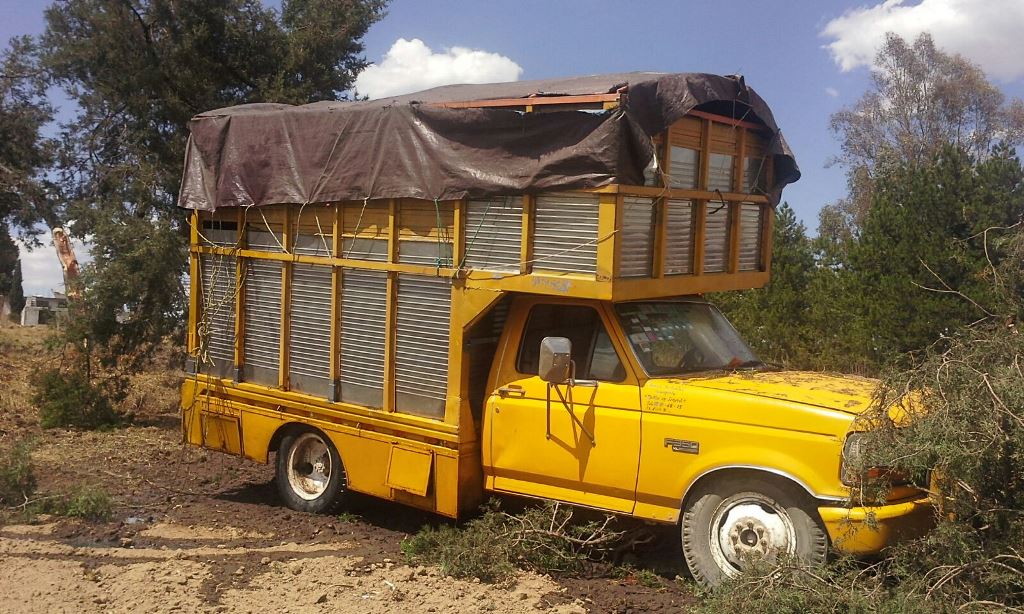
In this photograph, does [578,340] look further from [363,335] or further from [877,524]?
[877,524]

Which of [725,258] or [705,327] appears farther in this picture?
[725,258]

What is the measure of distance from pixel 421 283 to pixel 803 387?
2.83 meters

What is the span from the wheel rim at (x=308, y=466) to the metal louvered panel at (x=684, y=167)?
3.62 metres

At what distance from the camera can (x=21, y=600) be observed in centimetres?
559

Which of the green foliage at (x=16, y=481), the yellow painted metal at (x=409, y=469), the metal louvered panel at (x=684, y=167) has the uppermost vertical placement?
the metal louvered panel at (x=684, y=167)

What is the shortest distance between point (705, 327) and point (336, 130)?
3.31 meters

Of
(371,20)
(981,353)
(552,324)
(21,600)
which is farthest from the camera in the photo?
(371,20)

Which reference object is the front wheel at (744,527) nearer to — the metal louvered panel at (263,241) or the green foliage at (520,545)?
the green foliage at (520,545)

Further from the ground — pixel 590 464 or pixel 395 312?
pixel 395 312

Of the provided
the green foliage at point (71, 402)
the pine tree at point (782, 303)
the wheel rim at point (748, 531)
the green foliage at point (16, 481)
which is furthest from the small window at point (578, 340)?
the green foliage at point (71, 402)

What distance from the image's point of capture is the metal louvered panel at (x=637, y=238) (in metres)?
6.12

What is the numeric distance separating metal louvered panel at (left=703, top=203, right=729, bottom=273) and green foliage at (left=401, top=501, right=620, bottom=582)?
2246 mm

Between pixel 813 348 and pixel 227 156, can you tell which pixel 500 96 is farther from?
pixel 813 348

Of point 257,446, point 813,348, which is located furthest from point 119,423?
point 813,348
